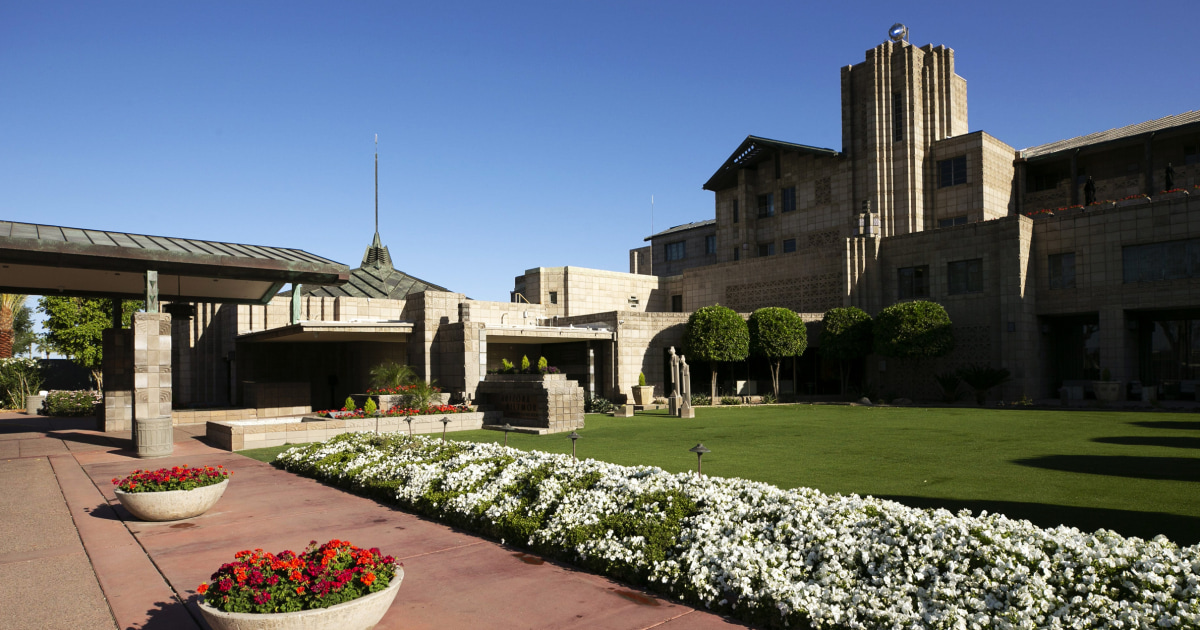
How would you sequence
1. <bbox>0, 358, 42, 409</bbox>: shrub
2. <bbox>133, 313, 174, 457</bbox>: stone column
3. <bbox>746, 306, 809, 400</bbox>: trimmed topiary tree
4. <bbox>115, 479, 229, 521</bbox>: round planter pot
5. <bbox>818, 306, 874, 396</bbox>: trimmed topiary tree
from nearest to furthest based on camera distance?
<bbox>115, 479, 229, 521</bbox>: round planter pot, <bbox>133, 313, 174, 457</bbox>: stone column, <bbox>746, 306, 809, 400</bbox>: trimmed topiary tree, <bbox>818, 306, 874, 396</bbox>: trimmed topiary tree, <bbox>0, 358, 42, 409</bbox>: shrub

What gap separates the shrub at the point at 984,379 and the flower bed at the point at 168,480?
92.2 ft

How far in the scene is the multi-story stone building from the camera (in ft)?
90.3

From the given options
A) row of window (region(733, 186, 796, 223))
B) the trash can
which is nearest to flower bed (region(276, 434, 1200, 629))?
the trash can

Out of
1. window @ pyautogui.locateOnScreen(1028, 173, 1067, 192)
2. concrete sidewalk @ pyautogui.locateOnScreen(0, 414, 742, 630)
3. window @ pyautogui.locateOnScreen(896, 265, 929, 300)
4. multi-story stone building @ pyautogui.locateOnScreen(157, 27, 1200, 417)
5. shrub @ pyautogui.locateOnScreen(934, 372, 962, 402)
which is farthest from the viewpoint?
window @ pyautogui.locateOnScreen(1028, 173, 1067, 192)

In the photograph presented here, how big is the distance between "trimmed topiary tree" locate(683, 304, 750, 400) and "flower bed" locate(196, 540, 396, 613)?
1056 inches

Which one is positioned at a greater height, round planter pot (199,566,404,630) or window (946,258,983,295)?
window (946,258,983,295)

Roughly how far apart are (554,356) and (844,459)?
23053mm

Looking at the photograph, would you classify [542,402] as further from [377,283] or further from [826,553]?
[377,283]

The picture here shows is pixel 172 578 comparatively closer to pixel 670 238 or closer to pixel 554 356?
pixel 554 356

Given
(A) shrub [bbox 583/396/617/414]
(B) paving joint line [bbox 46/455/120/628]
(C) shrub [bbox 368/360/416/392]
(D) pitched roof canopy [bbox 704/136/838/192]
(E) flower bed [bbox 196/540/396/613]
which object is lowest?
(A) shrub [bbox 583/396/617/414]

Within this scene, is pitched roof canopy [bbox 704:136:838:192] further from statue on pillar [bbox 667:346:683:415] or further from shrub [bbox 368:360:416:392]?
shrub [bbox 368:360:416:392]

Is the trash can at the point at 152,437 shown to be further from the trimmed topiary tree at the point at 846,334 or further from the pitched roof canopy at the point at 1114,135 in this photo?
the pitched roof canopy at the point at 1114,135

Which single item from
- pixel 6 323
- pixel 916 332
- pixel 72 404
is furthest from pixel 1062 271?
pixel 6 323

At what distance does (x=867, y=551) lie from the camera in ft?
19.5
